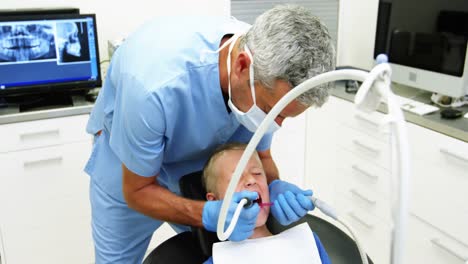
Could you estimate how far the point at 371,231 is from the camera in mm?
2289

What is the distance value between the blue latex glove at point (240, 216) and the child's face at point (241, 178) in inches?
4.9

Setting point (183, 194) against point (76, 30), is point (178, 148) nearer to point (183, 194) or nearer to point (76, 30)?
point (183, 194)

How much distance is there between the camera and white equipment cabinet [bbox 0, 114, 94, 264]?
1.92m

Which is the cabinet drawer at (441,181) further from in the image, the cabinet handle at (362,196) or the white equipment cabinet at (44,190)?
the white equipment cabinet at (44,190)

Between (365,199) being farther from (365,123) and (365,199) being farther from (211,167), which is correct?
(211,167)

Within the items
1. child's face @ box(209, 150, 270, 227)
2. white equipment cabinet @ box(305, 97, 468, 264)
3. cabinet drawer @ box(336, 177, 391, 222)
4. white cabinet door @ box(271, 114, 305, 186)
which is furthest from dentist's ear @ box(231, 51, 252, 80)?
white cabinet door @ box(271, 114, 305, 186)

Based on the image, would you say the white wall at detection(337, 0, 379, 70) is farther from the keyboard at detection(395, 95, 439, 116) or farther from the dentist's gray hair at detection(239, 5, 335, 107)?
the dentist's gray hair at detection(239, 5, 335, 107)

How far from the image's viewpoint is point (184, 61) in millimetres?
1118

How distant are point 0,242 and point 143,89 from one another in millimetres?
1389

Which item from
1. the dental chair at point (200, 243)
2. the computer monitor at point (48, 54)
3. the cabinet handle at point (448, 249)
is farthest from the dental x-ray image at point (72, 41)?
the cabinet handle at point (448, 249)

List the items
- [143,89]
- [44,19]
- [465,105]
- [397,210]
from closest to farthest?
[397,210]
[143,89]
[44,19]
[465,105]

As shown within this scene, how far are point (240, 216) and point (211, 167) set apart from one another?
0.72ft

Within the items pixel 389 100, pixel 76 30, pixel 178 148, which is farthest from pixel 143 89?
pixel 76 30

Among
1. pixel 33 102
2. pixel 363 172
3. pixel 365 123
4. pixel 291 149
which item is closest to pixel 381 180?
pixel 363 172
